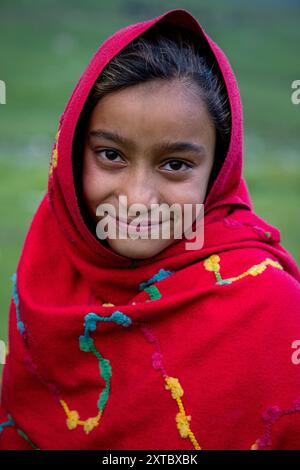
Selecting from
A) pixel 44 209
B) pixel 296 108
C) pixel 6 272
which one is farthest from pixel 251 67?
pixel 44 209

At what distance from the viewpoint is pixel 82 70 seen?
1388 cm

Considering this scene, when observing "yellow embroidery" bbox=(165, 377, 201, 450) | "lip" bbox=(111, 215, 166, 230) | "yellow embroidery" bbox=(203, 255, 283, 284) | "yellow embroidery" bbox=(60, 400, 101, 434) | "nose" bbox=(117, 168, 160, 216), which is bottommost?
"yellow embroidery" bbox=(60, 400, 101, 434)

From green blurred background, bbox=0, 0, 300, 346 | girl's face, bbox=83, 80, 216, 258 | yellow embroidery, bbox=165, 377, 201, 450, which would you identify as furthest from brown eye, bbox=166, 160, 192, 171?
green blurred background, bbox=0, 0, 300, 346

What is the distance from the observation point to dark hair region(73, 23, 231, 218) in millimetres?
2090

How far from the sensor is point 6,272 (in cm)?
488

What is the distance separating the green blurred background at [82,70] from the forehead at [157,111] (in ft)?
7.51

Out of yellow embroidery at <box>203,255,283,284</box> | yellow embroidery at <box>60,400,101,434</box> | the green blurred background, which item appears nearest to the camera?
yellow embroidery at <box>203,255,283,284</box>

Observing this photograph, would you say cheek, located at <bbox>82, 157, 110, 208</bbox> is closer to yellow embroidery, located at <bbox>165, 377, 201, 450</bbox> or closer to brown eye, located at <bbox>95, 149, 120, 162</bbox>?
brown eye, located at <bbox>95, 149, 120, 162</bbox>

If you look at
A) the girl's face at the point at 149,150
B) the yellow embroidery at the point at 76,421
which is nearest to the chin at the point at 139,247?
the girl's face at the point at 149,150

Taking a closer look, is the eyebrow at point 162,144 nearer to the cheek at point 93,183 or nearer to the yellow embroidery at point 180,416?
the cheek at point 93,183

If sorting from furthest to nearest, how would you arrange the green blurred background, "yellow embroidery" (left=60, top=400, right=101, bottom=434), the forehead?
the green blurred background, "yellow embroidery" (left=60, top=400, right=101, bottom=434), the forehead

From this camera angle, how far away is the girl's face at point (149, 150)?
80.8 inches
